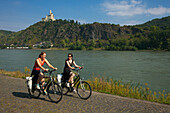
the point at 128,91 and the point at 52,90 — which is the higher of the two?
the point at 52,90

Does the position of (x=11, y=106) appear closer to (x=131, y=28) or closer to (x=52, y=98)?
(x=52, y=98)

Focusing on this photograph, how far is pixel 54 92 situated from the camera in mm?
5488

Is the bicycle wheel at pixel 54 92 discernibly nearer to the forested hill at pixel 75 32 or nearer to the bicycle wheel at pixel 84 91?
the bicycle wheel at pixel 84 91

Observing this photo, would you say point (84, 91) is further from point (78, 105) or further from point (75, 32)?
point (75, 32)

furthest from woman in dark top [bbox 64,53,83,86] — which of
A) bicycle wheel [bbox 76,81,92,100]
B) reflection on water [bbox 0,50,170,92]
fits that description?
reflection on water [bbox 0,50,170,92]

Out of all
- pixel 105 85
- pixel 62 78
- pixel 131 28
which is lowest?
pixel 105 85

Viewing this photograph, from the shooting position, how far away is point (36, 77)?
5.63m

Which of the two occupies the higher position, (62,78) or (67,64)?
(67,64)

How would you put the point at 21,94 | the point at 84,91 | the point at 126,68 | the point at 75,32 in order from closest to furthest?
1. the point at 84,91
2. the point at 21,94
3. the point at 126,68
4. the point at 75,32

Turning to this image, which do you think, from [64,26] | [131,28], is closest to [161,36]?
[131,28]

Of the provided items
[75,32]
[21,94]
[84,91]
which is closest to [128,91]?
[84,91]

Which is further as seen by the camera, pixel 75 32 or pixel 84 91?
pixel 75 32

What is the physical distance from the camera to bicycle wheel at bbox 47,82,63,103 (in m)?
5.23

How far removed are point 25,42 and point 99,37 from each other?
76.1m
